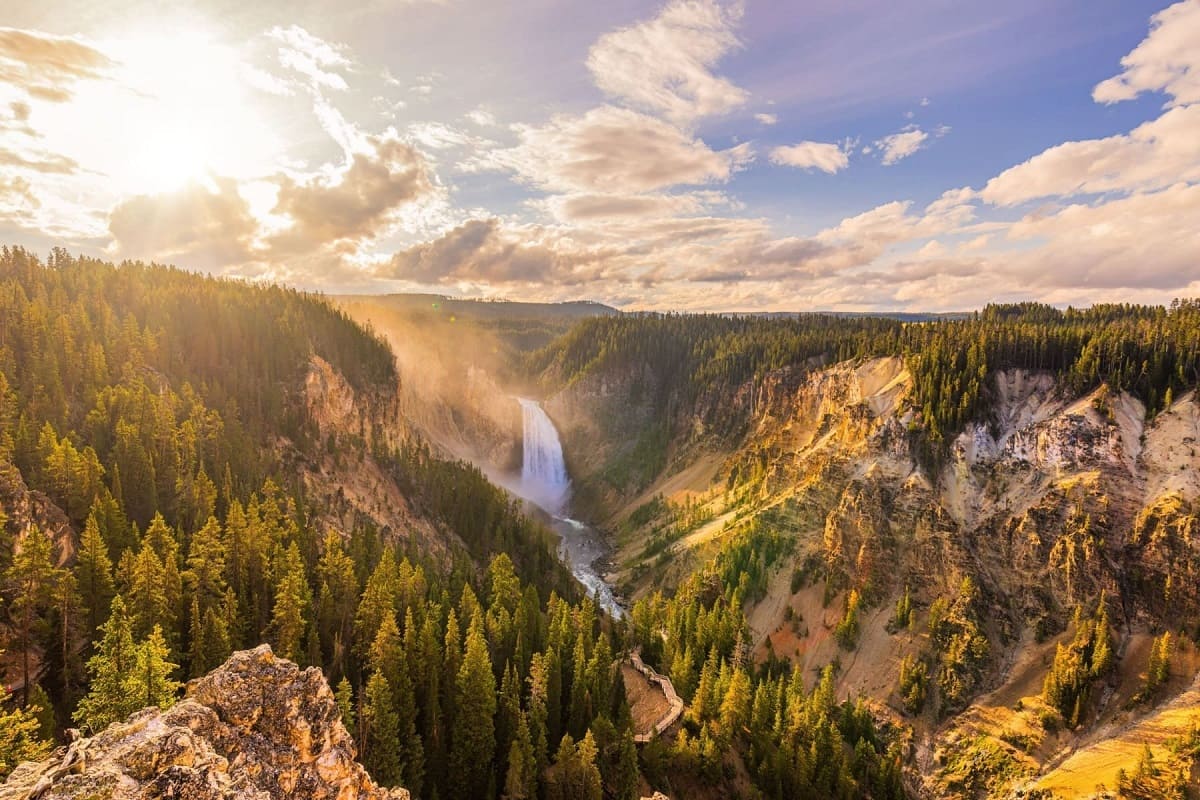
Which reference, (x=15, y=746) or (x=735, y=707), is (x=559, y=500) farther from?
(x=15, y=746)

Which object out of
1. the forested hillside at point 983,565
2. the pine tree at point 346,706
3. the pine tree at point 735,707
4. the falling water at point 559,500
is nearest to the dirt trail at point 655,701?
the forested hillside at point 983,565

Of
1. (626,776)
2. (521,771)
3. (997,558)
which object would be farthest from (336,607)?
(997,558)

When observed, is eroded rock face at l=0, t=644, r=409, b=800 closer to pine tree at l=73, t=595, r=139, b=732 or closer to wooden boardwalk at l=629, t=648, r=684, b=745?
pine tree at l=73, t=595, r=139, b=732

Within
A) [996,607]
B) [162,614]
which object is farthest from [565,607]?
[996,607]

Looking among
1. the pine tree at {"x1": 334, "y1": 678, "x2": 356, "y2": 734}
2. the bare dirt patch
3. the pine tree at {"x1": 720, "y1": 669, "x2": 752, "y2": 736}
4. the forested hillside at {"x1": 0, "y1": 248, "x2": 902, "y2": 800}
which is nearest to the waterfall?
the forested hillside at {"x1": 0, "y1": 248, "x2": 902, "y2": 800}

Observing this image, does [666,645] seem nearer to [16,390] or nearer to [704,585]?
[704,585]

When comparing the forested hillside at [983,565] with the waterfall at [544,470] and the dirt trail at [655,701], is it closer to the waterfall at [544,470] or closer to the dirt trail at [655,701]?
the dirt trail at [655,701]
